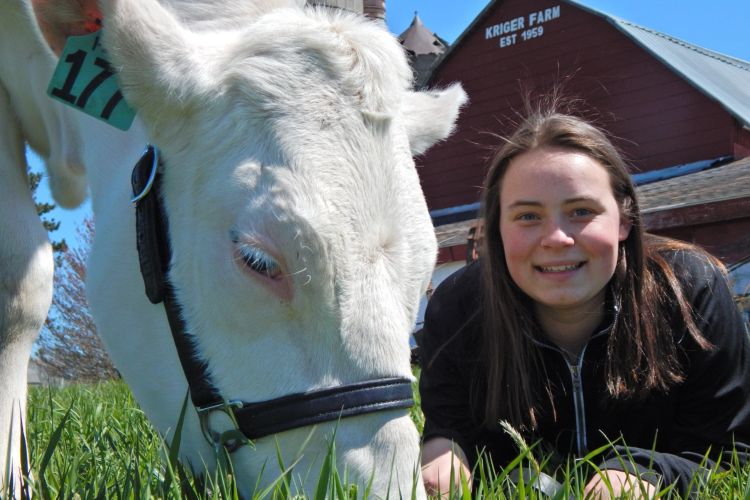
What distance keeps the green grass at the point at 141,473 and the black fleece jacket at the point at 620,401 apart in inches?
4.3

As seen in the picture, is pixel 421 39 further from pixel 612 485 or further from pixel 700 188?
pixel 612 485

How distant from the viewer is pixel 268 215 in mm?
1839

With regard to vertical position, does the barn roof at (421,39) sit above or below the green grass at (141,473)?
above

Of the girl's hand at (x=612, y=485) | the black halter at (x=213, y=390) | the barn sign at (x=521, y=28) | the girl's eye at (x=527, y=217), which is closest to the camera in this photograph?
the black halter at (x=213, y=390)

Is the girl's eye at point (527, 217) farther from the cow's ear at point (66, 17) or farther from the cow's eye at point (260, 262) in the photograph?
the cow's ear at point (66, 17)

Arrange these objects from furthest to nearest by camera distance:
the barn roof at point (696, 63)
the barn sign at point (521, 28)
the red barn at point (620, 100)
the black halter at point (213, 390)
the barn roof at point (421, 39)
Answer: the barn roof at point (421, 39)
the barn sign at point (521, 28)
the barn roof at point (696, 63)
the red barn at point (620, 100)
the black halter at point (213, 390)

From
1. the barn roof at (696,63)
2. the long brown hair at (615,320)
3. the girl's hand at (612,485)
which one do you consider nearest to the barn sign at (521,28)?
the barn roof at (696,63)

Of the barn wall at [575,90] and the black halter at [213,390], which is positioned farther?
the barn wall at [575,90]

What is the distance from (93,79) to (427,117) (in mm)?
947

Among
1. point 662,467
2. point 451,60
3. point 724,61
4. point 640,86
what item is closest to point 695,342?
point 662,467

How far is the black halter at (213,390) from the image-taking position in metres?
1.74

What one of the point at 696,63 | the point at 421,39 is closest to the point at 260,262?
the point at 696,63

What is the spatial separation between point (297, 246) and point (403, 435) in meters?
0.44

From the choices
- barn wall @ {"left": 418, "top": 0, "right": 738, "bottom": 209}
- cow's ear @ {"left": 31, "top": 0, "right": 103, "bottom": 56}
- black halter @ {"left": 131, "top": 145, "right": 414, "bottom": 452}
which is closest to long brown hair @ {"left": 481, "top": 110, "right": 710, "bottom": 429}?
black halter @ {"left": 131, "top": 145, "right": 414, "bottom": 452}
